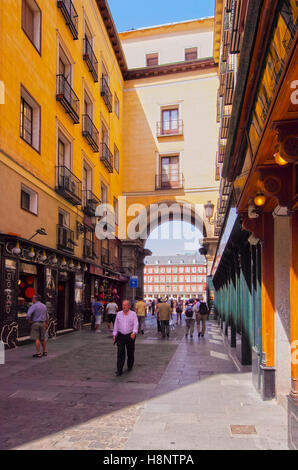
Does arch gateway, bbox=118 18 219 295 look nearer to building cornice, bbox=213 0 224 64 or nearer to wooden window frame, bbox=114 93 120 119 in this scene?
wooden window frame, bbox=114 93 120 119

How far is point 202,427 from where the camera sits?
547 cm

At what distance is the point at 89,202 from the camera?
23.3 metres

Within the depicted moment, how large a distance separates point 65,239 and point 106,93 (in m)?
12.3

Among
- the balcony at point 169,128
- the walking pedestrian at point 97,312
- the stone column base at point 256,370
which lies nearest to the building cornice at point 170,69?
the balcony at point 169,128

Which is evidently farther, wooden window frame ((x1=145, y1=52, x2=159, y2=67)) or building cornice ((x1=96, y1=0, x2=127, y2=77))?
wooden window frame ((x1=145, y1=52, x2=159, y2=67))

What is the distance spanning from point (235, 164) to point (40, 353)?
23.9 feet

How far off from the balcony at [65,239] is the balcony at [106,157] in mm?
7906

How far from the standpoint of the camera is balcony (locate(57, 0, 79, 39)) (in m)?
19.1

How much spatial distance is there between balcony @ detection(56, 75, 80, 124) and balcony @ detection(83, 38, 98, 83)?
120 inches

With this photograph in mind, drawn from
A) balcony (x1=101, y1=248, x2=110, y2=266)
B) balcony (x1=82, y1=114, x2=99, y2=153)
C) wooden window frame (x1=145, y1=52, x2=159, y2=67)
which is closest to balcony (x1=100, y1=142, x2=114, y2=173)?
balcony (x1=82, y1=114, x2=99, y2=153)

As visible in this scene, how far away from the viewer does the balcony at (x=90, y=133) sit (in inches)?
900

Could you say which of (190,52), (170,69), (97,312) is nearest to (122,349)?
(97,312)

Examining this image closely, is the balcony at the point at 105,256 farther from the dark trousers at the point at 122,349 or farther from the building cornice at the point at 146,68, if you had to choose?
the dark trousers at the point at 122,349

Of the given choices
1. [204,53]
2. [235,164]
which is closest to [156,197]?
[204,53]
